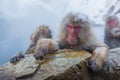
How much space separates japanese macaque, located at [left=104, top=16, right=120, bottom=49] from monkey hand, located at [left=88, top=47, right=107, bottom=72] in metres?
1.89

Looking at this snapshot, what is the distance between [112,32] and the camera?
5.59 m

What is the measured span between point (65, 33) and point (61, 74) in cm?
76

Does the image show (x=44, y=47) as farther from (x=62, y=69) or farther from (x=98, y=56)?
(x=98, y=56)

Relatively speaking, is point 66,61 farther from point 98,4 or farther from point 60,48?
point 98,4

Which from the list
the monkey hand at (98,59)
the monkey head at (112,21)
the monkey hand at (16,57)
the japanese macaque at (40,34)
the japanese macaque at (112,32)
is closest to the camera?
the monkey hand at (98,59)

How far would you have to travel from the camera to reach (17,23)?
639cm

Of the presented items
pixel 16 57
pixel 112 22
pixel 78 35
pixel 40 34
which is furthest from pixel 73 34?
pixel 112 22

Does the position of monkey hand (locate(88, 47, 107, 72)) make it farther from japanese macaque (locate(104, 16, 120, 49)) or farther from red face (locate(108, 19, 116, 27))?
red face (locate(108, 19, 116, 27))

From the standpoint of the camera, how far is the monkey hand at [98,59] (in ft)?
11.0

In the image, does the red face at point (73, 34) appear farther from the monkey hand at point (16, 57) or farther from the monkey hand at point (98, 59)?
the monkey hand at point (16, 57)

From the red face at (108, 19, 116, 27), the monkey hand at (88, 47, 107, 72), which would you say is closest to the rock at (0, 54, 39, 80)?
the monkey hand at (88, 47, 107, 72)

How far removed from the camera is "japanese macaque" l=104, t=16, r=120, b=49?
17.9ft

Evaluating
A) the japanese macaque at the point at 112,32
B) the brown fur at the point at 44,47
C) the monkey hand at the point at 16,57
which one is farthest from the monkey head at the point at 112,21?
the monkey hand at the point at 16,57

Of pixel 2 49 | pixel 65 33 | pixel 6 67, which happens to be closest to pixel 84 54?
pixel 65 33
